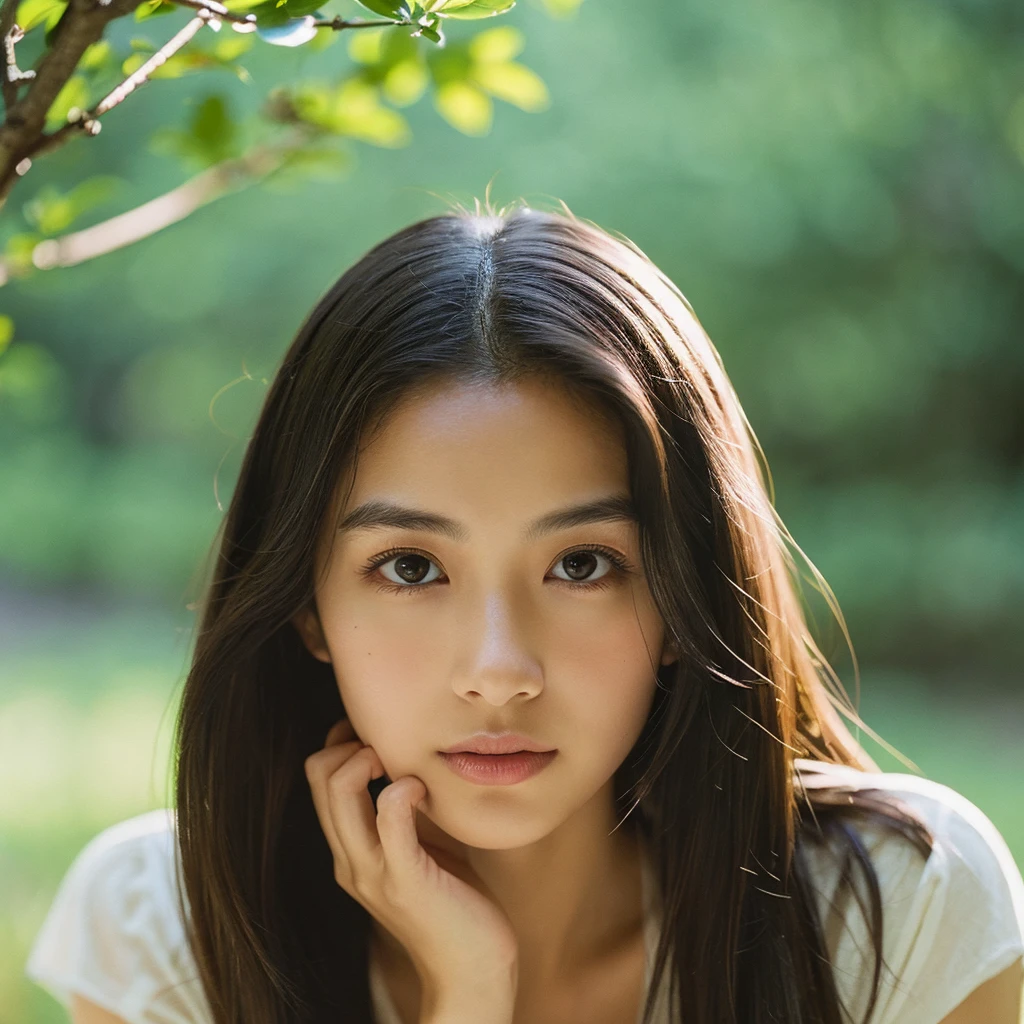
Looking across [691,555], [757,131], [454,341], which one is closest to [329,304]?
[454,341]

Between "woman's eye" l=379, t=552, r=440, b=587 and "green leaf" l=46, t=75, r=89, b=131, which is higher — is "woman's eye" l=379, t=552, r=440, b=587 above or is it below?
below

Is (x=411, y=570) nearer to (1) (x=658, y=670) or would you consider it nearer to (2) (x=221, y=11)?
(1) (x=658, y=670)

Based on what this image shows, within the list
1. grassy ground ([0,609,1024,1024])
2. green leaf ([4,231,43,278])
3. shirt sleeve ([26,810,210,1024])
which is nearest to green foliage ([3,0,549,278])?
green leaf ([4,231,43,278])

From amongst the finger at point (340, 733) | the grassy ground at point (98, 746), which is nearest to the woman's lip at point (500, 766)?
the finger at point (340, 733)

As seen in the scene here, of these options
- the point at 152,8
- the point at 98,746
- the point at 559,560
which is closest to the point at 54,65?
the point at 152,8

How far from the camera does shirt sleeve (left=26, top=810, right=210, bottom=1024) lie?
4.91ft

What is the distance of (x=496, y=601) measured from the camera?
1.25 meters

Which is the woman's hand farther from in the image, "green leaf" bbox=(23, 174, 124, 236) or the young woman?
"green leaf" bbox=(23, 174, 124, 236)

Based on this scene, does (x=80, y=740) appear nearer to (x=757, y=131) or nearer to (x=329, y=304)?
(x=329, y=304)

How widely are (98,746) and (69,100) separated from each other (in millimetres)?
3189

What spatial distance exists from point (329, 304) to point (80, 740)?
3.05 meters

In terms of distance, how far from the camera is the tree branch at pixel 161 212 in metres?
1.38

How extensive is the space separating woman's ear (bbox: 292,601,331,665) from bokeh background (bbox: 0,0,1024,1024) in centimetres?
347

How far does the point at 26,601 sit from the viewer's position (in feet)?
19.1
